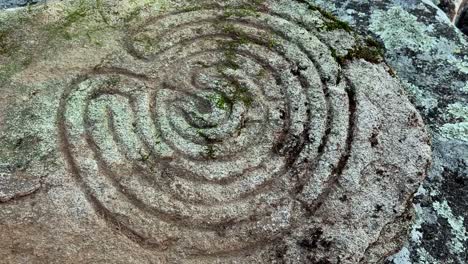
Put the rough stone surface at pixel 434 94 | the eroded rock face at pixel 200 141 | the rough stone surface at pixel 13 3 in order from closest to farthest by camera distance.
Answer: the eroded rock face at pixel 200 141 → the rough stone surface at pixel 434 94 → the rough stone surface at pixel 13 3

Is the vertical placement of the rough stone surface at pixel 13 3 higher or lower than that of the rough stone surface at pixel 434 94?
lower

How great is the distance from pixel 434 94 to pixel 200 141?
1163 mm

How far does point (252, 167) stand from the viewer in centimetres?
226

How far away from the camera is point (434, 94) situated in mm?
2826

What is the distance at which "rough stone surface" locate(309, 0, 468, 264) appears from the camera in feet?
7.90

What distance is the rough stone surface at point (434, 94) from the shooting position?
2.41 metres

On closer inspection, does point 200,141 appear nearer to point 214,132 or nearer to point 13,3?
point 214,132

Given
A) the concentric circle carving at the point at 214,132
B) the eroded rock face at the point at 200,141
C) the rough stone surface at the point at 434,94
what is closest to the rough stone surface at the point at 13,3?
the eroded rock face at the point at 200,141

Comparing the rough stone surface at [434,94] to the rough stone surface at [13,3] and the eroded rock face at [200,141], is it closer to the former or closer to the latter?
the eroded rock face at [200,141]

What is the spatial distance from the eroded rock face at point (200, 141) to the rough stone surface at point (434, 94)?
0.17 meters

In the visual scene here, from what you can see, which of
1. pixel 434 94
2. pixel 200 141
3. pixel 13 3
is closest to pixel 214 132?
pixel 200 141

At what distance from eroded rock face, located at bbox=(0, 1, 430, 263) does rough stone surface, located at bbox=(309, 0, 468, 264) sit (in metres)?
0.17

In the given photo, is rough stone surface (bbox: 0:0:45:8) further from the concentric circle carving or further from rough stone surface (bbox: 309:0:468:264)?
rough stone surface (bbox: 309:0:468:264)

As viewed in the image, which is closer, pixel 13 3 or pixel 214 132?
pixel 214 132
